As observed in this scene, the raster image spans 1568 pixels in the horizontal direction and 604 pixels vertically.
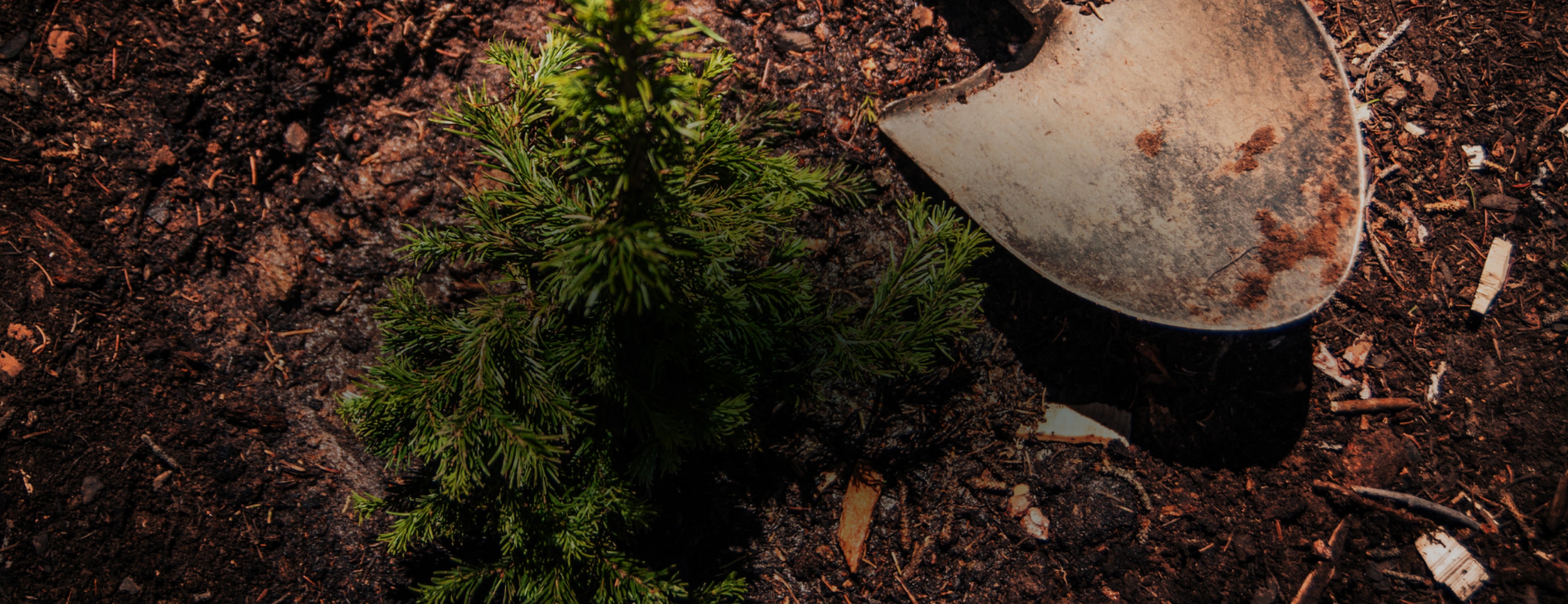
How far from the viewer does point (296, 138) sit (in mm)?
1953

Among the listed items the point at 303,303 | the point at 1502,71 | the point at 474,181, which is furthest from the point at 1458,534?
the point at 303,303

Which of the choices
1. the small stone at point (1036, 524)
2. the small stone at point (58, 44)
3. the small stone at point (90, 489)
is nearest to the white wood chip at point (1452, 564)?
the small stone at point (1036, 524)

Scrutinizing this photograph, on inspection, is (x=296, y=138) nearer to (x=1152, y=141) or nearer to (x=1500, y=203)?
(x=1152, y=141)

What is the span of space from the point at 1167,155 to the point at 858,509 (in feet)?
4.58

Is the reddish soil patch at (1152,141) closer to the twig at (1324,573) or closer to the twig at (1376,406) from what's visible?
the twig at (1376,406)

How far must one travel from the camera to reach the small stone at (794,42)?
2.12m

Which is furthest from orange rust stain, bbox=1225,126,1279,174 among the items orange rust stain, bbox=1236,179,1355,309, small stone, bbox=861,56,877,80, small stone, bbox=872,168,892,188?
small stone, bbox=861,56,877,80

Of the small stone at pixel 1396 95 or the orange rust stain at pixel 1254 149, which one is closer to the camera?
the orange rust stain at pixel 1254 149

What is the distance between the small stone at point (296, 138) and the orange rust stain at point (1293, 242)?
9.01 ft

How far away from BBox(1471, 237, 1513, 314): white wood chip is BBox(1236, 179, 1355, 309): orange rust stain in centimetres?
71

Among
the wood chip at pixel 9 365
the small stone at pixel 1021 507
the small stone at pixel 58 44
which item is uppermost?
the small stone at pixel 58 44

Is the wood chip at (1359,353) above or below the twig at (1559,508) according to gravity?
above

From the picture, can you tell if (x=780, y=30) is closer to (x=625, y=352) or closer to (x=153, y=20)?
(x=625, y=352)

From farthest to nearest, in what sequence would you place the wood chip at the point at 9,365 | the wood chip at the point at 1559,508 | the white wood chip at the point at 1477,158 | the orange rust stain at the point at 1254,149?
1. the white wood chip at the point at 1477,158
2. the wood chip at the point at 1559,508
3. the orange rust stain at the point at 1254,149
4. the wood chip at the point at 9,365
